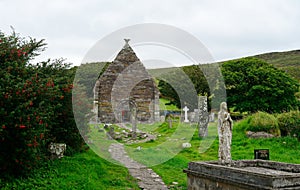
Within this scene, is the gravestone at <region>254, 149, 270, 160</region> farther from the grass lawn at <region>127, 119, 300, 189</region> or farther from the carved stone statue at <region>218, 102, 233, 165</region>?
the grass lawn at <region>127, 119, 300, 189</region>

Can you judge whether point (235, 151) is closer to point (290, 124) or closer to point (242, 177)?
point (290, 124)

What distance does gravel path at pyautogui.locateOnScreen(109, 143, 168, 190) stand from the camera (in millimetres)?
10344

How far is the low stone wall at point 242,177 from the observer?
21.8 ft

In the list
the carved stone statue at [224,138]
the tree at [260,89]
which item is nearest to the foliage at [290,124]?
the carved stone statue at [224,138]

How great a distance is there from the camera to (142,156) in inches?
590

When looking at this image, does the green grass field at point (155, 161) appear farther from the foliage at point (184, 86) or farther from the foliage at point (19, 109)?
the foliage at point (184, 86)

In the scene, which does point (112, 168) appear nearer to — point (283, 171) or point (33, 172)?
point (33, 172)

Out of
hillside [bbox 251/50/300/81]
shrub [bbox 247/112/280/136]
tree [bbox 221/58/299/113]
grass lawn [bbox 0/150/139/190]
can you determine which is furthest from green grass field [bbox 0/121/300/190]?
hillside [bbox 251/50/300/81]

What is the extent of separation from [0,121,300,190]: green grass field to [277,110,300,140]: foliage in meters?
1.03

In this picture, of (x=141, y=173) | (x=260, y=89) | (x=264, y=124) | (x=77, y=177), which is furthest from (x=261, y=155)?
(x=260, y=89)

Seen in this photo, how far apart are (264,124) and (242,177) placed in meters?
12.1

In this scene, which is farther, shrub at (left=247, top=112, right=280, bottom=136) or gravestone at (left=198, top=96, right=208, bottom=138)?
gravestone at (left=198, top=96, right=208, bottom=138)

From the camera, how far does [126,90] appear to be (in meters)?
23.2

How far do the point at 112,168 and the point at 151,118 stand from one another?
13395 millimetres
